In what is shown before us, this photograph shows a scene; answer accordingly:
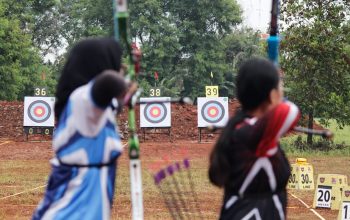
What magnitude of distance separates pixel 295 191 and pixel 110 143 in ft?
24.3

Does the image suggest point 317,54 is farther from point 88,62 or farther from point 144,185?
point 88,62

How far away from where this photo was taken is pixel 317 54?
51.0ft

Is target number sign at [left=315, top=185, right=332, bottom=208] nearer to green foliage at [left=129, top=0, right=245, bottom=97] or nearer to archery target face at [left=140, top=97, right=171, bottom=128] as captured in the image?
archery target face at [left=140, top=97, right=171, bottom=128]

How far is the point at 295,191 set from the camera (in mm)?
9961

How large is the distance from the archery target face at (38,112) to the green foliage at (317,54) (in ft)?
21.4

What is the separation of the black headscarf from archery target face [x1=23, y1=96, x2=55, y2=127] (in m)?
17.2

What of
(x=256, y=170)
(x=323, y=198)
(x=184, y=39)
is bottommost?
(x=323, y=198)

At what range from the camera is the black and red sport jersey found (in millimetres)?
2762

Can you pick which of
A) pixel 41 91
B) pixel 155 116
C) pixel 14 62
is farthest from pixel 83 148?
pixel 14 62

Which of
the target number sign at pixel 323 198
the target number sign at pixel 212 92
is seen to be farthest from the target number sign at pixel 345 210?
the target number sign at pixel 212 92

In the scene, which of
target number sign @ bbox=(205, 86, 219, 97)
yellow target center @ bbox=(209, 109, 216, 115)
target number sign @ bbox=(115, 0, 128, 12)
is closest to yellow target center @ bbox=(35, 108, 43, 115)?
yellow target center @ bbox=(209, 109, 216, 115)

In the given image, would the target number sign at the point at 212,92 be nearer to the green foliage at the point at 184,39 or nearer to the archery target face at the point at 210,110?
the archery target face at the point at 210,110

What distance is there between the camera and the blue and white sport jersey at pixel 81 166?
111 inches

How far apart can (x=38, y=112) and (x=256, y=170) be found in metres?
17.9
